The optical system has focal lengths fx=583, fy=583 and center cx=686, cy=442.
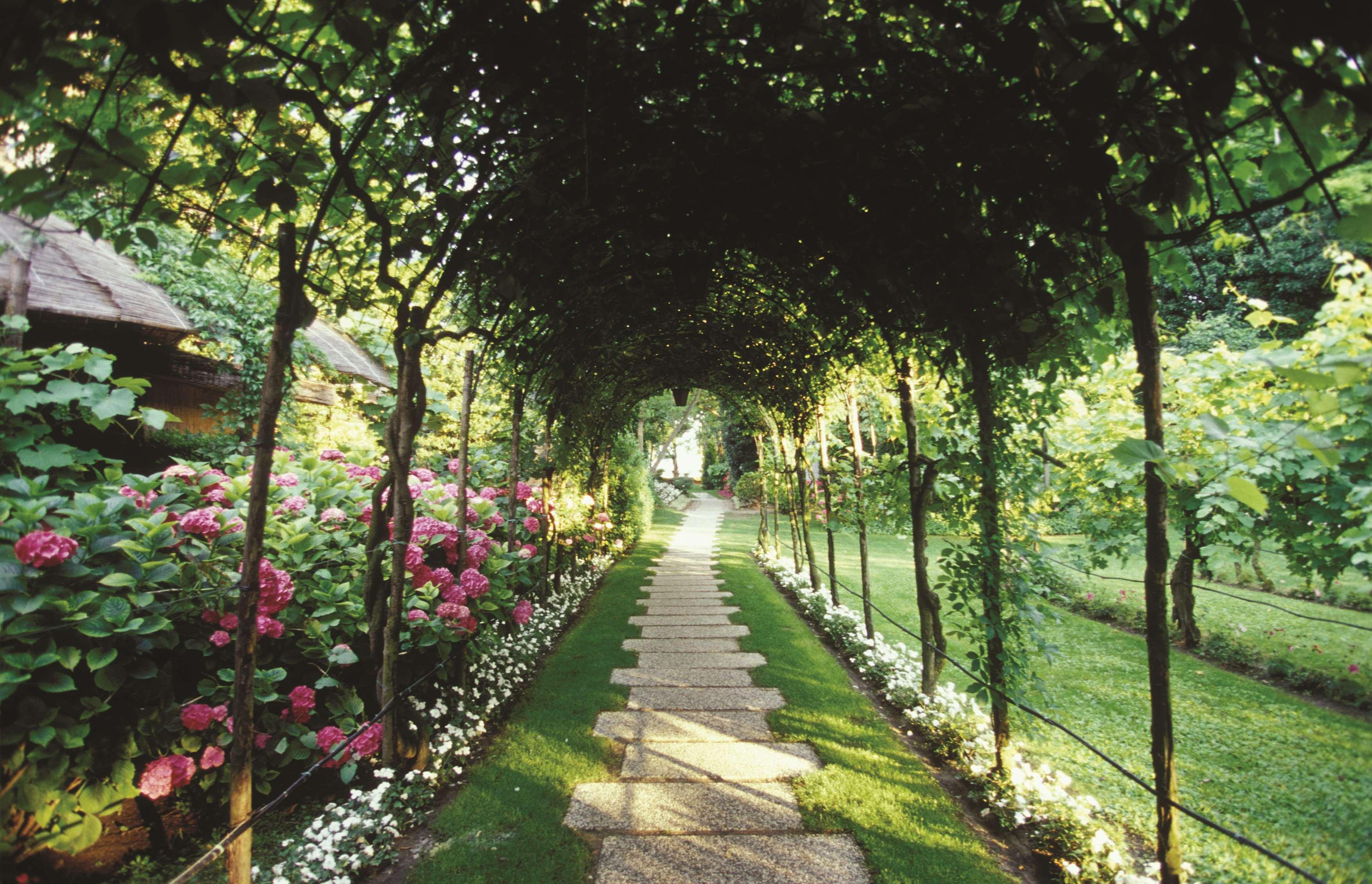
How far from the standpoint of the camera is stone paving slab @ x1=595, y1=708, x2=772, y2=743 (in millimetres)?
3408

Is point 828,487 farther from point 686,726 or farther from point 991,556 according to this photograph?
point 991,556

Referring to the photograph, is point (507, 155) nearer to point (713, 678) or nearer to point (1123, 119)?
point (1123, 119)

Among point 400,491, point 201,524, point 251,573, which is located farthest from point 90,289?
point 251,573

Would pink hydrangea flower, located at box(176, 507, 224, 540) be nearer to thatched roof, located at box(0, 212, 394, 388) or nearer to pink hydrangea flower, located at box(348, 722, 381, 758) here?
pink hydrangea flower, located at box(348, 722, 381, 758)

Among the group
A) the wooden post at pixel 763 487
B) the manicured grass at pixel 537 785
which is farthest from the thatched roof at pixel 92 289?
the wooden post at pixel 763 487

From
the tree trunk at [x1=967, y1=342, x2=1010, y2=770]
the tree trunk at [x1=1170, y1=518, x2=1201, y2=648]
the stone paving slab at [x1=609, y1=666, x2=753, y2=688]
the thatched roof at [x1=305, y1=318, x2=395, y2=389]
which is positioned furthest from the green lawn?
the thatched roof at [x1=305, y1=318, x2=395, y2=389]

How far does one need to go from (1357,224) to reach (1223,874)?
3012 mm

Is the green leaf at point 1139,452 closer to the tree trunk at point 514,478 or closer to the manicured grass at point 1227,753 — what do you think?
the manicured grass at point 1227,753

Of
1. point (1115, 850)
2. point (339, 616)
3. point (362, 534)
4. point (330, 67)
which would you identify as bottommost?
point (1115, 850)

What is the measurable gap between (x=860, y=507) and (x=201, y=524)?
459 cm

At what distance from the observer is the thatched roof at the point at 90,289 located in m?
6.16

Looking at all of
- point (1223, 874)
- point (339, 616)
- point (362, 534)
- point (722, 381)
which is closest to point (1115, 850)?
point (1223, 874)

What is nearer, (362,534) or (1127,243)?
(1127,243)

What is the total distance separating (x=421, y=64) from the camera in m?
1.56
